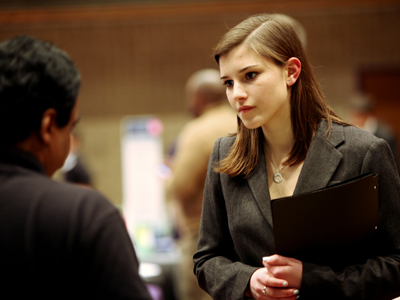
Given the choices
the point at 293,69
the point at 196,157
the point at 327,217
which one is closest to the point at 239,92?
the point at 293,69

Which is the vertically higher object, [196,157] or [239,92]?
[239,92]

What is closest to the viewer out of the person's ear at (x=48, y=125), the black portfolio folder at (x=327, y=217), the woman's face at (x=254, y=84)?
the person's ear at (x=48, y=125)

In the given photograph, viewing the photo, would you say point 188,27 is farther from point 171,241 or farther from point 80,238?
point 80,238

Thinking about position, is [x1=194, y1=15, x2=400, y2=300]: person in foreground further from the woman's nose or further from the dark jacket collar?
the dark jacket collar

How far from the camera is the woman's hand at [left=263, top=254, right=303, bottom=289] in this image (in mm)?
1242

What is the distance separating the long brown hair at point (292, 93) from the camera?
53.0 inches

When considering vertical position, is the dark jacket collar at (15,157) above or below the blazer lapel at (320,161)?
above

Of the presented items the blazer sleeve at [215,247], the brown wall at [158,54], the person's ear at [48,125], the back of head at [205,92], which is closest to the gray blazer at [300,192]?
the blazer sleeve at [215,247]

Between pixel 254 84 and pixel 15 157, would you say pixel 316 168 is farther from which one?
pixel 15 157

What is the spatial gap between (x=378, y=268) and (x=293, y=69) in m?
0.62

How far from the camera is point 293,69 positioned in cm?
138

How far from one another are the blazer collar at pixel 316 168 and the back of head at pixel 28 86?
25.4 inches

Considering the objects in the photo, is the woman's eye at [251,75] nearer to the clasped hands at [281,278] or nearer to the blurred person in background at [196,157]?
the clasped hands at [281,278]

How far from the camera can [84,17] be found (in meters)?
6.36
